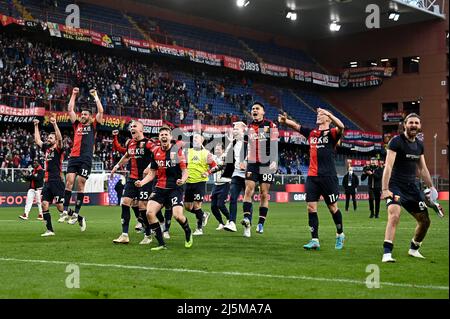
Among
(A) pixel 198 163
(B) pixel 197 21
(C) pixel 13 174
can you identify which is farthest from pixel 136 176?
(B) pixel 197 21

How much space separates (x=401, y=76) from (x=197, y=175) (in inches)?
2141

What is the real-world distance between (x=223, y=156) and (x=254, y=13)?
44.1m

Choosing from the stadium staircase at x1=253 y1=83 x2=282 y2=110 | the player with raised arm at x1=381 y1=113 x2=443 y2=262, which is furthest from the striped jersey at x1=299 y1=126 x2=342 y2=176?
the stadium staircase at x1=253 y1=83 x2=282 y2=110

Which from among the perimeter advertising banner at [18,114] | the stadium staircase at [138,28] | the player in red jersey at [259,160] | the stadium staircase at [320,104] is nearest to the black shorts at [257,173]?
the player in red jersey at [259,160]

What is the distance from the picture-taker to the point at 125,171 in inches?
1481

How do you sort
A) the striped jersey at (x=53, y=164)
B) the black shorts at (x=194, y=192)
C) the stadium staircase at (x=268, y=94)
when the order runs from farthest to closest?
1. the stadium staircase at (x=268, y=94)
2. the striped jersey at (x=53, y=164)
3. the black shorts at (x=194, y=192)

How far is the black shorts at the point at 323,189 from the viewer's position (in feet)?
41.9

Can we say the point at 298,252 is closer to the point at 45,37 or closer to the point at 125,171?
the point at 125,171

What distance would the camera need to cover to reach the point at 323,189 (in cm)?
1280

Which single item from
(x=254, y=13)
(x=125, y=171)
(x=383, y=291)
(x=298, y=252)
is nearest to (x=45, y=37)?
(x=125, y=171)

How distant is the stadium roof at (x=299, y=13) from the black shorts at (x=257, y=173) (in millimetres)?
41359

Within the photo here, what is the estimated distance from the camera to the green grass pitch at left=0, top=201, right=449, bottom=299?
8125 mm

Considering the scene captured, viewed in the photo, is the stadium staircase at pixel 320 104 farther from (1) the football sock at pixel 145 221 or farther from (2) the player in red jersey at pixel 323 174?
(2) the player in red jersey at pixel 323 174

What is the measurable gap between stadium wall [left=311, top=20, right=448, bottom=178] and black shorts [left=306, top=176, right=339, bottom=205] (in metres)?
50.9
